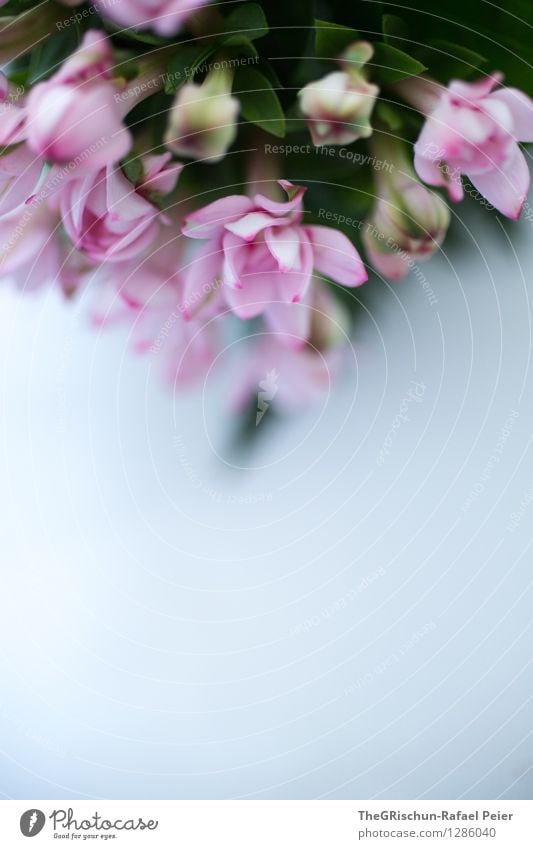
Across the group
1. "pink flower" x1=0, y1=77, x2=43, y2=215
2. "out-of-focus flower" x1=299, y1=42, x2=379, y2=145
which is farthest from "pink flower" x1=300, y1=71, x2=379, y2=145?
"pink flower" x1=0, y1=77, x2=43, y2=215

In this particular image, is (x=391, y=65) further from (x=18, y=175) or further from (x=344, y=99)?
(x=18, y=175)

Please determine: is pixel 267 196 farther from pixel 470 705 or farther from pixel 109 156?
pixel 470 705

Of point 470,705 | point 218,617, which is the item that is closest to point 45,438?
point 218,617

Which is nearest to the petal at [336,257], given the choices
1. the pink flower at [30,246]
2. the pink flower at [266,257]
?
the pink flower at [266,257]

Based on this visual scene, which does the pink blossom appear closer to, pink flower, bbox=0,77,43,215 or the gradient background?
the gradient background

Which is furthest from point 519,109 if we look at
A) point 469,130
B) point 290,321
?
point 290,321
